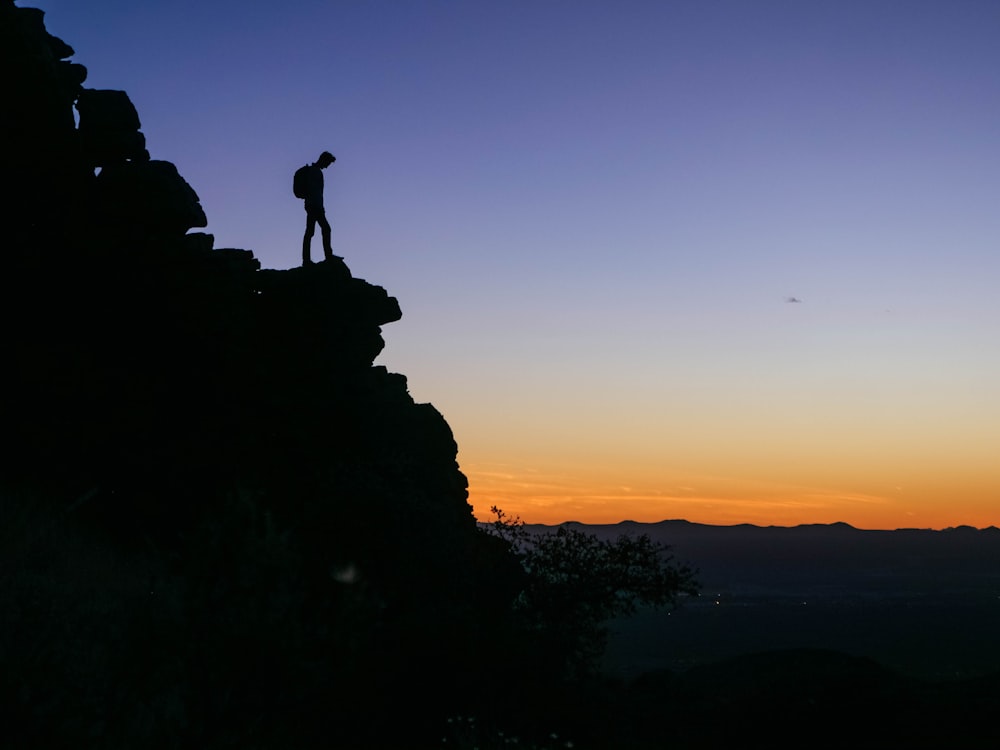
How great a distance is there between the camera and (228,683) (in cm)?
1464

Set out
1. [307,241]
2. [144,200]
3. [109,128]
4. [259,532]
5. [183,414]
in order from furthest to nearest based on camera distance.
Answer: [307,241] < [109,128] < [144,200] < [183,414] < [259,532]

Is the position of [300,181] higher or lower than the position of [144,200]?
higher

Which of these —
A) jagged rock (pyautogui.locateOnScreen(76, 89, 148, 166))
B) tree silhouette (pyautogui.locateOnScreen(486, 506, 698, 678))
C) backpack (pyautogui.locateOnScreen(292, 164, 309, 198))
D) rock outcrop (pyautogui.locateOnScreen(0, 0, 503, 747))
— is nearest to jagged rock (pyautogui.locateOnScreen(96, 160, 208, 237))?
rock outcrop (pyautogui.locateOnScreen(0, 0, 503, 747))

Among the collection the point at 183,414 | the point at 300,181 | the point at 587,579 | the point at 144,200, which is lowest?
the point at 587,579

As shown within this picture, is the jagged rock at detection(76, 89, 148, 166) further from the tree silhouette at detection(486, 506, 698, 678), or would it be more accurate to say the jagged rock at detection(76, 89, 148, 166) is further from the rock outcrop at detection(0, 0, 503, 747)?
the tree silhouette at detection(486, 506, 698, 678)

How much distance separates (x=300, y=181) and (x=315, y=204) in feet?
3.28

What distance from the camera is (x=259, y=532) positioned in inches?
820

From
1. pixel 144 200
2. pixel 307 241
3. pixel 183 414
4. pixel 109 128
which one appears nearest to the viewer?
pixel 183 414

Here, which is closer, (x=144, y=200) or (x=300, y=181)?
(x=144, y=200)

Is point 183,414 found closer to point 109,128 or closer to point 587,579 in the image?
point 109,128

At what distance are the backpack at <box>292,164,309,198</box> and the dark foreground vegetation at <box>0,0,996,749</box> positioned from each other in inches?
115

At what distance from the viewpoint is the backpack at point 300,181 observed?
1217 inches

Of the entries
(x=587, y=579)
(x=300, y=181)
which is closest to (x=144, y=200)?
(x=300, y=181)

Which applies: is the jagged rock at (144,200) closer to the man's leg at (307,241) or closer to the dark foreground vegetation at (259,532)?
the dark foreground vegetation at (259,532)
